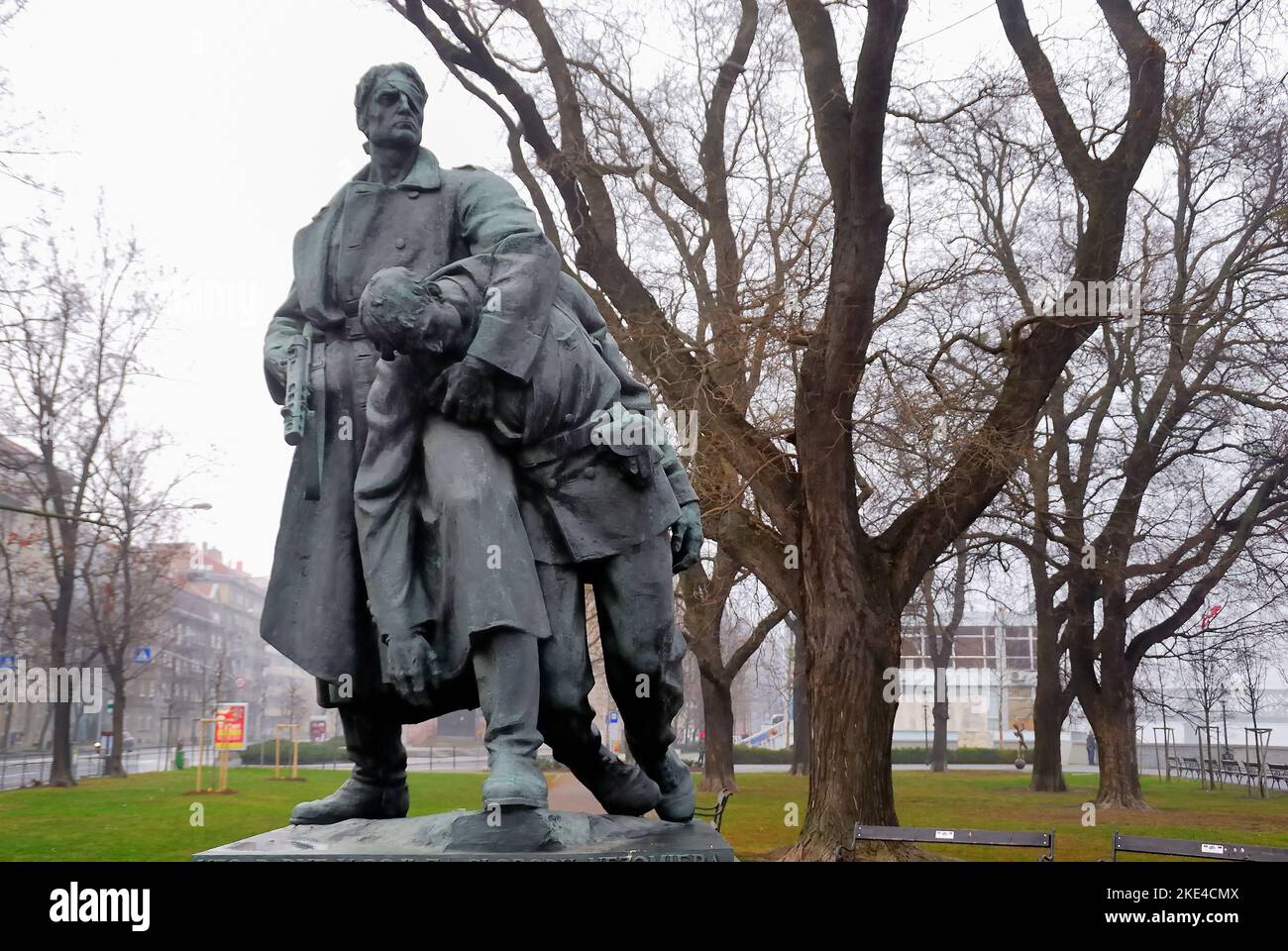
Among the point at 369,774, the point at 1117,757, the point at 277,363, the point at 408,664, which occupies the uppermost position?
the point at 277,363

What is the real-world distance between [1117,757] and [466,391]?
21266 millimetres

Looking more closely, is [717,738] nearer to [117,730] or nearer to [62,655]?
[62,655]

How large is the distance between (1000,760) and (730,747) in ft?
91.3

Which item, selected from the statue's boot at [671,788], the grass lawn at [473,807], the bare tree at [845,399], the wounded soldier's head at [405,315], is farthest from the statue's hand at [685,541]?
the bare tree at [845,399]

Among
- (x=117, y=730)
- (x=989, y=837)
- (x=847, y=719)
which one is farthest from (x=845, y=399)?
(x=117, y=730)

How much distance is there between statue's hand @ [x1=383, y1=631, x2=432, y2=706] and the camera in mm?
3801

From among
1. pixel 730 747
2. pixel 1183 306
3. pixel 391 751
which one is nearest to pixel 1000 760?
pixel 730 747

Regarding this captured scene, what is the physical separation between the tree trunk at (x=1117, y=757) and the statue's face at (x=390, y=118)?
21.1 m

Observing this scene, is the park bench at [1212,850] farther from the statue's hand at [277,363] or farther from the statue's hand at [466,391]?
the statue's hand at [277,363]

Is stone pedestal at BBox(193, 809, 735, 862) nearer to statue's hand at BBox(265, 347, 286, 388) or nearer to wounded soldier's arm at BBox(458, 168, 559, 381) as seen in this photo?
wounded soldier's arm at BBox(458, 168, 559, 381)

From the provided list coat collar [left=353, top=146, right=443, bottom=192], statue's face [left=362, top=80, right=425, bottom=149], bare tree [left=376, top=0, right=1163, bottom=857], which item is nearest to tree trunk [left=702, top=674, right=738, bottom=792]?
bare tree [left=376, top=0, right=1163, bottom=857]

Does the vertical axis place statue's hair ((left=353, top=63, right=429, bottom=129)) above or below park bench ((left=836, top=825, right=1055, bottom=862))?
above

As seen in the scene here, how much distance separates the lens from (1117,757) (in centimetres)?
2236

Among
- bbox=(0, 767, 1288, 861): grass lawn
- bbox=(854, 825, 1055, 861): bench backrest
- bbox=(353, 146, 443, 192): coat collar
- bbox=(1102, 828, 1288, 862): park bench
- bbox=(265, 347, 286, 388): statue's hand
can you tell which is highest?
bbox=(353, 146, 443, 192): coat collar
